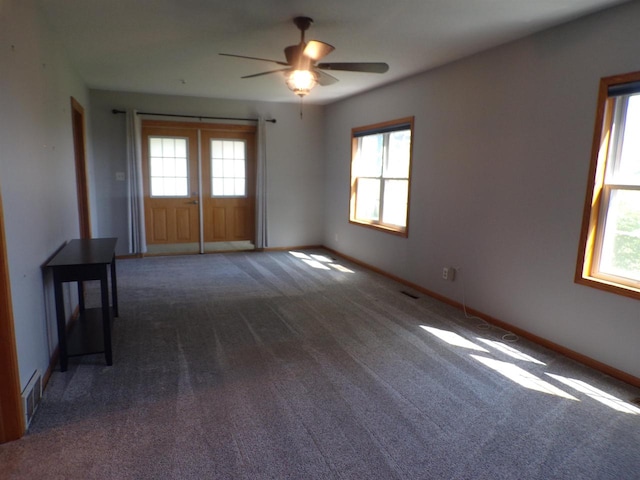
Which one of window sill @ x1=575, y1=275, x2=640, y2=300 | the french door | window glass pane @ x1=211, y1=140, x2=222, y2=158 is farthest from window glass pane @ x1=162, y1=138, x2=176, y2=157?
window sill @ x1=575, y1=275, x2=640, y2=300

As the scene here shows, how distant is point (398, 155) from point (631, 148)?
9.13ft

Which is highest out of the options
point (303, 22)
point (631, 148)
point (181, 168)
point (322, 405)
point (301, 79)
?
point (303, 22)

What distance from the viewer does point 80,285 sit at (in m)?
3.32

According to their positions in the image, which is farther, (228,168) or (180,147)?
(228,168)

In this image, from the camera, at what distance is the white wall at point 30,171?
2094 mm

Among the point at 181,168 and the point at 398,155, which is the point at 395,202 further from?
the point at 181,168

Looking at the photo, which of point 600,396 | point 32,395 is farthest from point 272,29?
point 600,396

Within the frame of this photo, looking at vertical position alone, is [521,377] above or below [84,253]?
below

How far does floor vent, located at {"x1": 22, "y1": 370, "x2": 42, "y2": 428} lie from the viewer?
210cm

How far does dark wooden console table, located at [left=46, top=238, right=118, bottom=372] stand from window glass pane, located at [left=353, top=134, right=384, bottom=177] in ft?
11.9

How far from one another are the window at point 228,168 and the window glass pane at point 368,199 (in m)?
2.02

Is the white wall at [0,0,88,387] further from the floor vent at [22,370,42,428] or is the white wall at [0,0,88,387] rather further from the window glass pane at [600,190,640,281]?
the window glass pane at [600,190,640,281]

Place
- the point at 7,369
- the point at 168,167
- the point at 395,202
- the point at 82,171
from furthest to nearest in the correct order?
the point at 168,167 < the point at 395,202 < the point at 82,171 < the point at 7,369

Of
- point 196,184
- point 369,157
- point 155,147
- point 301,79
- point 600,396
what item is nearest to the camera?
point 600,396
